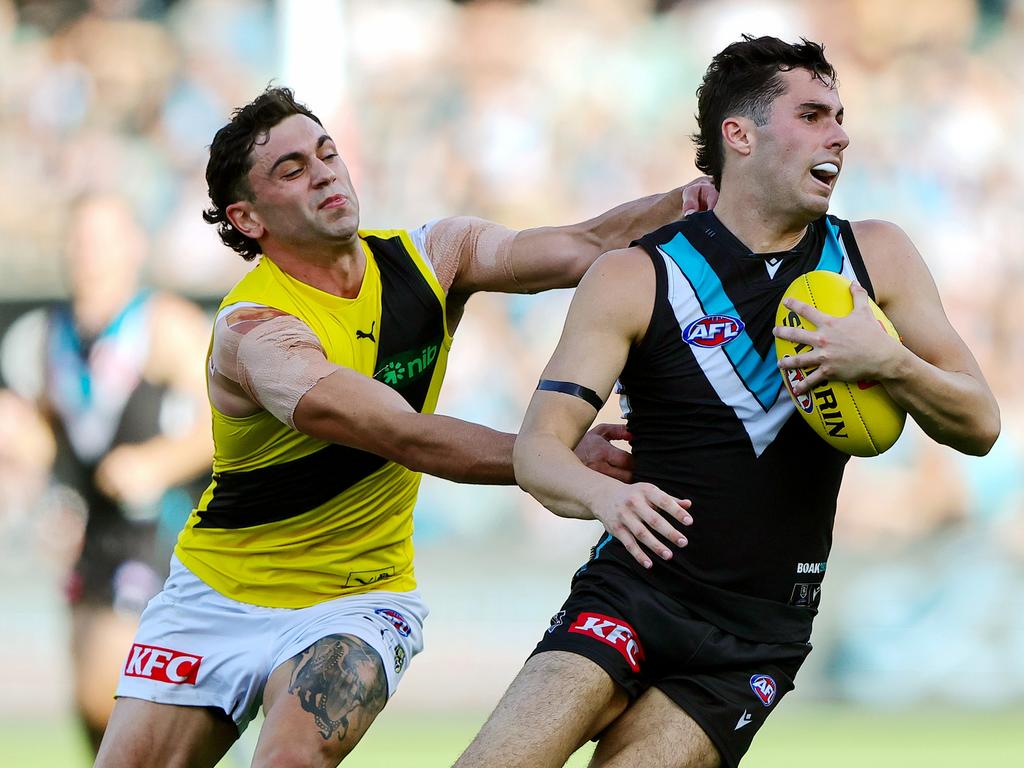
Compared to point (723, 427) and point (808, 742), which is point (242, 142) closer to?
point (723, 427)

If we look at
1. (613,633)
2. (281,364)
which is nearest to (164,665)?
(281,364)

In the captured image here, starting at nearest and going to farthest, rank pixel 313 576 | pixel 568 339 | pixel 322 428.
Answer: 1. pixel 568 339
2. pixel 322 428
3. pixel 313 576

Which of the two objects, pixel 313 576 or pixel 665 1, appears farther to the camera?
pixel 665 1

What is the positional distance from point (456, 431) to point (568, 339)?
58cm

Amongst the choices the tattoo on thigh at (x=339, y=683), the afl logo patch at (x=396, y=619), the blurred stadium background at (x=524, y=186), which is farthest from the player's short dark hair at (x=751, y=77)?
the blurred stadium background at (x=524, y=186)

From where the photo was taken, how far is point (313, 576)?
479cm

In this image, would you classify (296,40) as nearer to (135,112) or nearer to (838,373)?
(135,112)

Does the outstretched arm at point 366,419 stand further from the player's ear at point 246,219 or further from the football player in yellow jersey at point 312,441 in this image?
the player's ear at point 246,219

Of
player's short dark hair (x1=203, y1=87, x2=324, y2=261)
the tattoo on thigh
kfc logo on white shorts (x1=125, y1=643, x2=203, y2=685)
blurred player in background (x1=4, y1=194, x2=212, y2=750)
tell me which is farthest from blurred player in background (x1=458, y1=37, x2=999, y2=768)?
blurred player in background (x1=4, y1=194, x2=212, y2=750)

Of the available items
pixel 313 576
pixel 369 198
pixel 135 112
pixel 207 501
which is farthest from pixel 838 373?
pixel 135 112

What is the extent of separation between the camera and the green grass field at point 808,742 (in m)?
8.46

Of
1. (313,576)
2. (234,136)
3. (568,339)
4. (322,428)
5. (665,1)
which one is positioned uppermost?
(665,1)

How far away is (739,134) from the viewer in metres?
4.39

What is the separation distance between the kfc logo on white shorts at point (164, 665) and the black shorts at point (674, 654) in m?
1.42
